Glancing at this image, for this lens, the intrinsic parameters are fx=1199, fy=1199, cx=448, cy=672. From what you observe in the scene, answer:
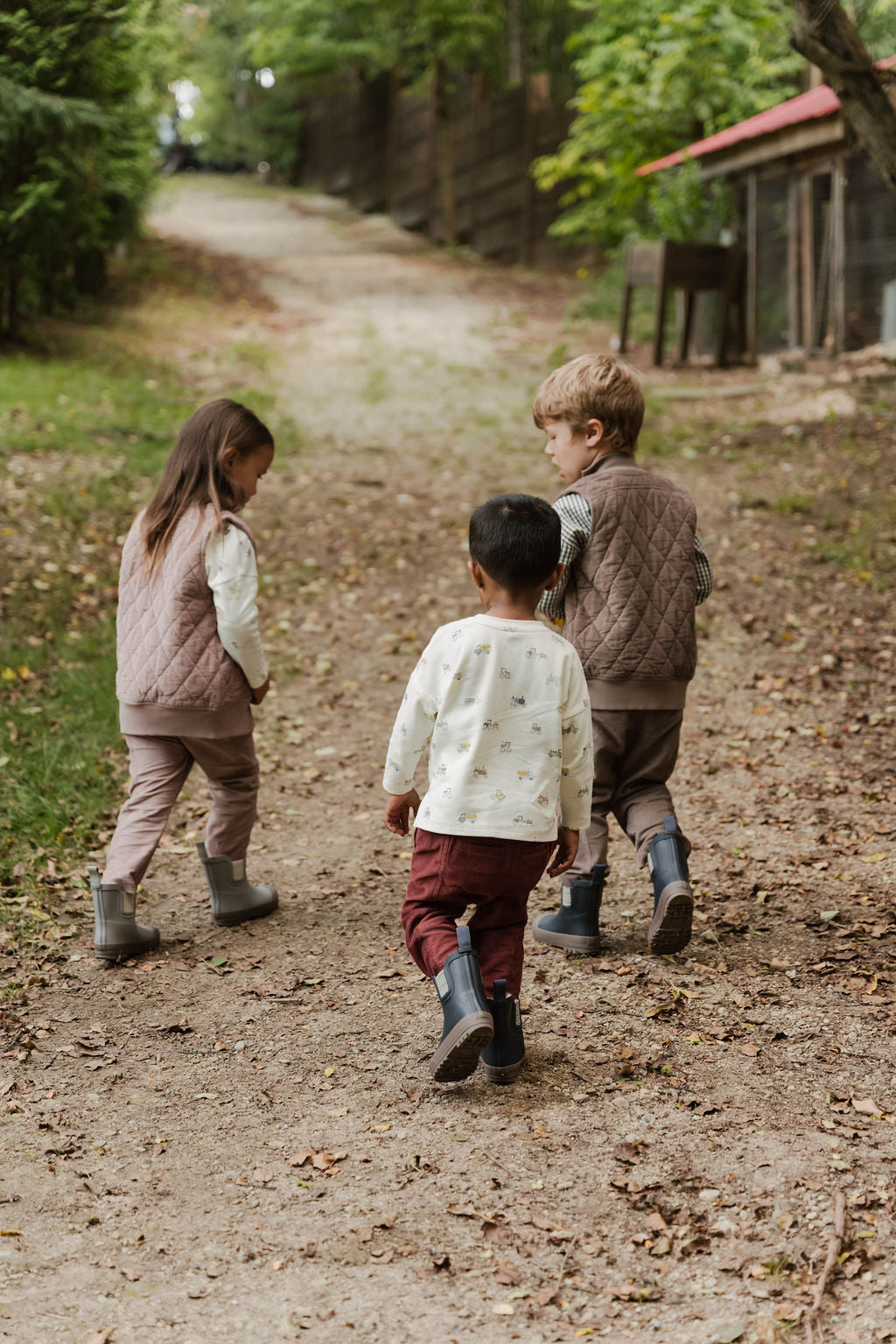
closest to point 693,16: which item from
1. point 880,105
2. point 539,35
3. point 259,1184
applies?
point 880,105

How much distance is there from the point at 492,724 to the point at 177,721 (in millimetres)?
1333

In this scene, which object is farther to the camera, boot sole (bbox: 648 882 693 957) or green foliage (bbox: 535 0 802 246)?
green foliage (bbox: 535 0 802 246)

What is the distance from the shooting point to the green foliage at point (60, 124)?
9500 millimetres

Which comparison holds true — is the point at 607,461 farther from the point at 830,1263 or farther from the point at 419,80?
the point at 419,80

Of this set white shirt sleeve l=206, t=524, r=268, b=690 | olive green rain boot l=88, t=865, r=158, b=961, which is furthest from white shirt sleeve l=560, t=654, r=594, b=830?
olive green rain boot l=88, t=865, r=158, b=961

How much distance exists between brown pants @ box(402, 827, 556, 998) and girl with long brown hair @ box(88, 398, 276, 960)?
1082 mm

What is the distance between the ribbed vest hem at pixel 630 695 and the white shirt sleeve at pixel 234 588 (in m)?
1.02

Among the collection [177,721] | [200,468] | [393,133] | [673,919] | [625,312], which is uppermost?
[393,133]

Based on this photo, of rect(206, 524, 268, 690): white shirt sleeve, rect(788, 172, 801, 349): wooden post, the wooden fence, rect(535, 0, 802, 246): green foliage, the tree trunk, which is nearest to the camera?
rect(206, 524, 268, 690): white shirt sleeve

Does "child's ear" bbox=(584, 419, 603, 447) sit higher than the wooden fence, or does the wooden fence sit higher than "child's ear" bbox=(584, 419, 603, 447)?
the wooden fence

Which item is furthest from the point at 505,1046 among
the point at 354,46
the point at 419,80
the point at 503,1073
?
the point at 354,46

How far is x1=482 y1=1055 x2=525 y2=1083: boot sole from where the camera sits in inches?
118

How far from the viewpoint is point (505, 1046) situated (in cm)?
298

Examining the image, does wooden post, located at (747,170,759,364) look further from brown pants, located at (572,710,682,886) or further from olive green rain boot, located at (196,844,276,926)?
olive green rain boot, located at (196,844,276,926)
